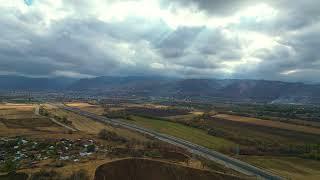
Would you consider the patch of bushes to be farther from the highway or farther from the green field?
the green field

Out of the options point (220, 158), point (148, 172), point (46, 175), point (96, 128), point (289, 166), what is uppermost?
point (46, 175)

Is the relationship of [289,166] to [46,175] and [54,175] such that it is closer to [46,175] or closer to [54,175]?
[54,175]

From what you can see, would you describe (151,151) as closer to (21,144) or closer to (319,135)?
(21,144)

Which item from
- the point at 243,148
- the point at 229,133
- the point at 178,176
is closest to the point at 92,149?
the point at 178,176

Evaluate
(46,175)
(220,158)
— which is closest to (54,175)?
(46,175)

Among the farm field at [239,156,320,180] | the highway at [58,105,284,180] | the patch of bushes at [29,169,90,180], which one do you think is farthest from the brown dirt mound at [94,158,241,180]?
the farm field at [239,156,320,180]
